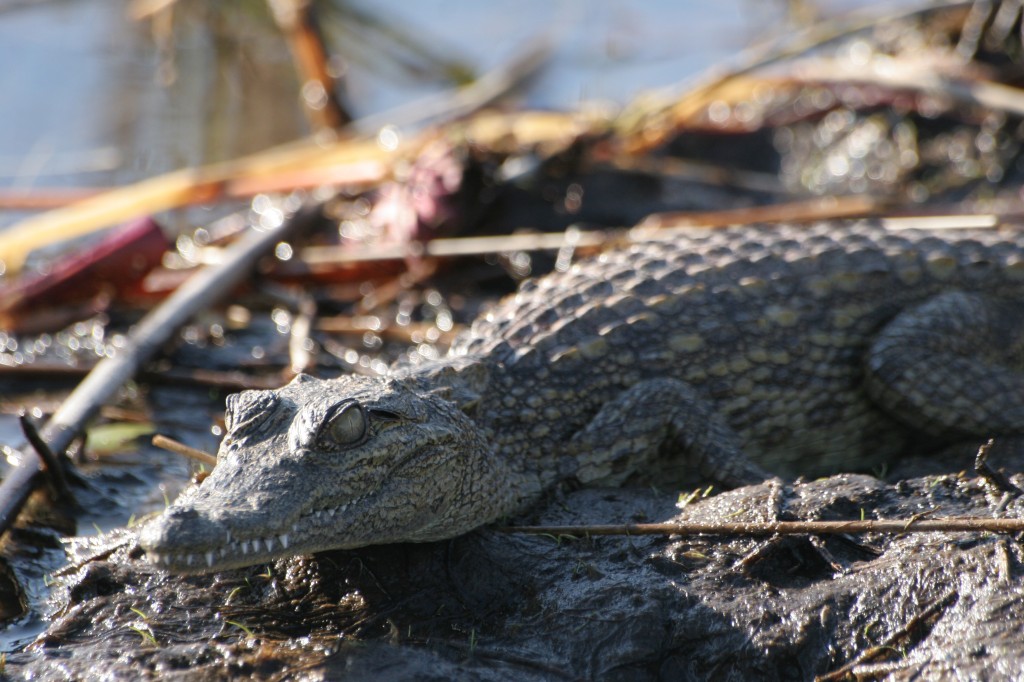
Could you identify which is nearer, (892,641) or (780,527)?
(892,641)

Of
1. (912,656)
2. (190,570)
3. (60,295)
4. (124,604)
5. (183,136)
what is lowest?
(912,656)

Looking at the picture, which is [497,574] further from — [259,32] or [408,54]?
[259,32]

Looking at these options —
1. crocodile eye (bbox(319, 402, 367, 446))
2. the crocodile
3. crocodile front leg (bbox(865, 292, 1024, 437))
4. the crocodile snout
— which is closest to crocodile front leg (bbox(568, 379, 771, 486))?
the crocodile

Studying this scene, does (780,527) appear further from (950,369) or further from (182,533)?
(182,533)

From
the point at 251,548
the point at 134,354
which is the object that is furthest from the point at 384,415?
the point at 134,354

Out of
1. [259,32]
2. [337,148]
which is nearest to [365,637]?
[337,148]

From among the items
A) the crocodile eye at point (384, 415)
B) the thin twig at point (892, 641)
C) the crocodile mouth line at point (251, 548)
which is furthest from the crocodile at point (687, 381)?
the thin twig at point (892, 641)
